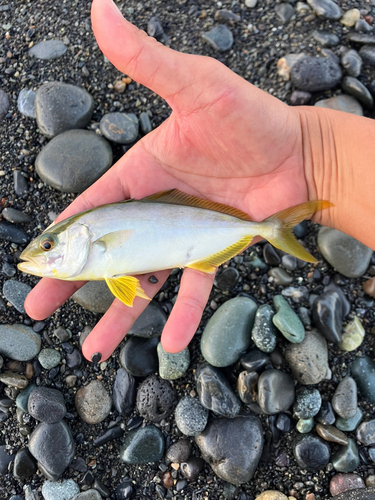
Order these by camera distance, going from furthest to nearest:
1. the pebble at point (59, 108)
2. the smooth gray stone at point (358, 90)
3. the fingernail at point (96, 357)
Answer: the smooth gray stone at point (358, 90), the pebble at point (59, 108), the fingernail at point (96, 357)

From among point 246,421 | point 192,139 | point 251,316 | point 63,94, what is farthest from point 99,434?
point 63,94

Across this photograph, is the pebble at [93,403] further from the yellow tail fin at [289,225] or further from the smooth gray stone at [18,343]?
the yellow tail fin at [289,225]

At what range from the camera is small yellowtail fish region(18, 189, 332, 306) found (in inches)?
133

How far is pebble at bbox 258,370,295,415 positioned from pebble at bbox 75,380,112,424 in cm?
169

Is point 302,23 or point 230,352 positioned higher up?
point 302,23

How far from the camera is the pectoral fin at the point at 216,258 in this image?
367 centimetres

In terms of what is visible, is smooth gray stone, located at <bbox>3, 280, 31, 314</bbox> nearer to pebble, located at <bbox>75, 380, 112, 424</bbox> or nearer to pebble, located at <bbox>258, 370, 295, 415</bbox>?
pebble, located at <bbox>75, 380, 112, 424</bbox>

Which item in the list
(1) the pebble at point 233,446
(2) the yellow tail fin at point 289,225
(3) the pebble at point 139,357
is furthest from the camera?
(3) the pebble at point 139,357

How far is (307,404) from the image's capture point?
13.7 feet

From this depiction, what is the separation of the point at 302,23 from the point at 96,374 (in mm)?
5580

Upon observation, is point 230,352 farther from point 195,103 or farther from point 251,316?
point 195,103

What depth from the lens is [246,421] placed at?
413 cm

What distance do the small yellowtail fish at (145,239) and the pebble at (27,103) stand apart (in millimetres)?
2423

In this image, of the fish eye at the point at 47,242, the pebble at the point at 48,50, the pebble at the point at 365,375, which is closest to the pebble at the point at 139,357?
the fish eye at the point at 47,242
